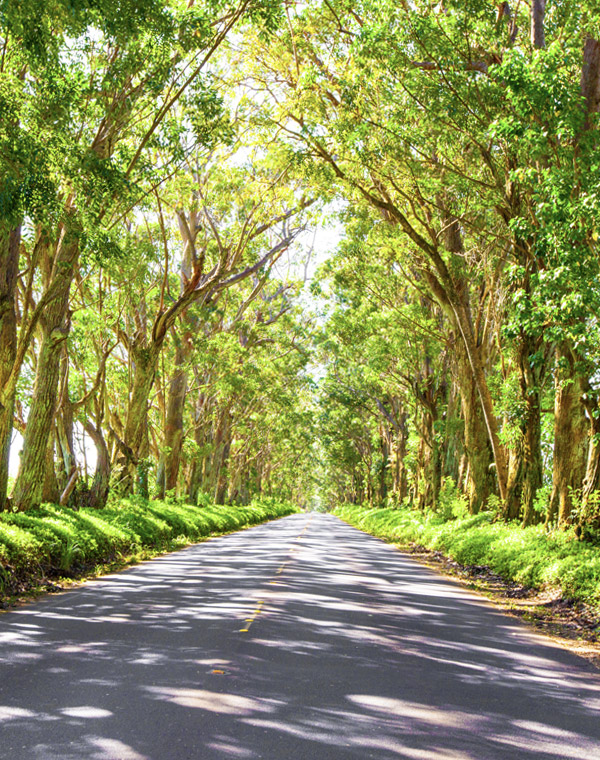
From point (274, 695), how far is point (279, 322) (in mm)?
29469

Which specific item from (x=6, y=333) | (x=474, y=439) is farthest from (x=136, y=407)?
(x=474, y=439)

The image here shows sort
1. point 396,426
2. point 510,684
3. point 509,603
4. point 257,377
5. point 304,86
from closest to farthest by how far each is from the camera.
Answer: point 510,684, point 509,603, point 304,86, point 257,377, point 396,426

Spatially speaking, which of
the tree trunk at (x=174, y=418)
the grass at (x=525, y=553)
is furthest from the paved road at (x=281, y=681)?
the tree trunk at (x=174, y=418)

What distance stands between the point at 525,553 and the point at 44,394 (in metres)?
10.1

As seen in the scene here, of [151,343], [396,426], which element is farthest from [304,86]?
[396,426]

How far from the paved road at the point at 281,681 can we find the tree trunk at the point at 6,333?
3.65 metres

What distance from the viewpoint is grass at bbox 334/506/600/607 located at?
10883 millimetres

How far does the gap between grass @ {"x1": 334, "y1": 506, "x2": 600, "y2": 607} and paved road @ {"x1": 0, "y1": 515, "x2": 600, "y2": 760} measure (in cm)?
152

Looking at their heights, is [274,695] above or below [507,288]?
below

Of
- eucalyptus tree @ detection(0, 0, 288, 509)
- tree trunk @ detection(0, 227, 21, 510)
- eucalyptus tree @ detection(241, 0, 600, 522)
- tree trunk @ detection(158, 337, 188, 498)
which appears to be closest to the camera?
eucalyptus tree @ detection(0, 0, 288, 509)

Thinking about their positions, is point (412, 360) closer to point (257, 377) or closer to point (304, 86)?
point (257, 377)

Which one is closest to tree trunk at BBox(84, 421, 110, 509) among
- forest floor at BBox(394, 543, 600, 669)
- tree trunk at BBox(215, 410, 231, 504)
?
forest floor at BBox(394, 543, 600, 669)

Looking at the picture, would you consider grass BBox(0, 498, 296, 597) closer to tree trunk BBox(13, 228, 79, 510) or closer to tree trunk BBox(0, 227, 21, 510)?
tree trunk BBox(13, 228, 79, 510)

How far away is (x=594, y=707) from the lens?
18.3ft
